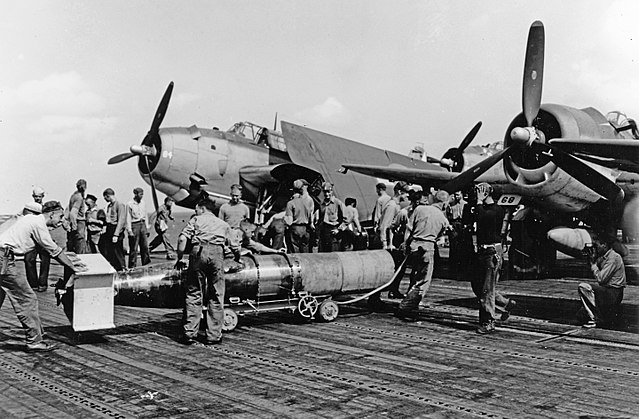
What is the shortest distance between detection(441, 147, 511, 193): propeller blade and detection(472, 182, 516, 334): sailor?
3.79m

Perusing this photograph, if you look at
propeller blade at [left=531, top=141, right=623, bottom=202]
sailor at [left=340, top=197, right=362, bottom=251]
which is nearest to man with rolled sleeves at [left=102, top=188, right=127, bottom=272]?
sailor at [left=340, top=197, right=362, bottom=251]

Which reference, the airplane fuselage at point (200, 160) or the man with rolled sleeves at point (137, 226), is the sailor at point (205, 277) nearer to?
the man with rolled sleeves at point (137, 226)

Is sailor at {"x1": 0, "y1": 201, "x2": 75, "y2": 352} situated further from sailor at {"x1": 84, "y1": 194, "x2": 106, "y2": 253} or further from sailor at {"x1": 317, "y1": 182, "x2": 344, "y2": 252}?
sailor at {"x1": 84, "y1": 194, "x2": 106, "y2": 253}

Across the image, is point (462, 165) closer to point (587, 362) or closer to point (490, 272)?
point (490, 272)

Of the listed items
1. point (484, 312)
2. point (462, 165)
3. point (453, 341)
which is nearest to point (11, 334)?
point (453, 341)

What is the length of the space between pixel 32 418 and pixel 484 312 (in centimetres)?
560

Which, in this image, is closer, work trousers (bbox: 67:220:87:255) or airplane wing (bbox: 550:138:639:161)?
airplane wing (bbox: 550:138:639:161)

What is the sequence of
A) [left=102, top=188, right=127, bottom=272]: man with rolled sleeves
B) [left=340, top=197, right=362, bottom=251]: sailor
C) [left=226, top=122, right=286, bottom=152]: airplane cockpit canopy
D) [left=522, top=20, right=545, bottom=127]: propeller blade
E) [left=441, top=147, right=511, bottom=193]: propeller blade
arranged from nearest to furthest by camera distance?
[left=522, top=20, right=545, bottom=127]: propeller blade, [left=441, top=147, right=511, bottom=193]: propeller blade, [left=340, top=197, right=362, bottom=251]: sailor, [left=102, top=188, right=127, bottom=272]: man with rolled sleeves, [left=226, top=122, right=286, bottom=152]: airplane cockpit canopy

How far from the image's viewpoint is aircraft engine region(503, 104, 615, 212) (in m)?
12.0

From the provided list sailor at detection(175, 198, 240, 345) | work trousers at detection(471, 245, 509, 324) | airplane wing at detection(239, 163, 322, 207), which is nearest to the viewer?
sailor at detection(175, 198, 240, 345)

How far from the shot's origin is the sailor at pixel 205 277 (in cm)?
704

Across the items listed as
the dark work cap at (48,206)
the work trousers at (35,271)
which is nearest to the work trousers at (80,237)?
the work trousers at (35,271)

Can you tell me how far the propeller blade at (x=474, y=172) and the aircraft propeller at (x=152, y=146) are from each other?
8124mm

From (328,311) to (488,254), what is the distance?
2.39 meters
